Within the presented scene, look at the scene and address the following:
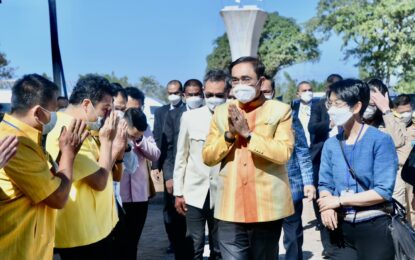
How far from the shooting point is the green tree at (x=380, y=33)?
2681cm

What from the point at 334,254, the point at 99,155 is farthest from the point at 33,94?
the point at 334,254

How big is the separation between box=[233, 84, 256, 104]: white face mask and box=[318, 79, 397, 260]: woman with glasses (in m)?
0.53

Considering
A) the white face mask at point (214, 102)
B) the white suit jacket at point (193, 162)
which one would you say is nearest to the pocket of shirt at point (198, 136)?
the white suit jacket at point (193, 162)

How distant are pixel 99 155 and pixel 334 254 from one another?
5.52ft

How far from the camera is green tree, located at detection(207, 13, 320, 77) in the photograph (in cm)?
5497

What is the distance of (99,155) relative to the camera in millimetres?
3535

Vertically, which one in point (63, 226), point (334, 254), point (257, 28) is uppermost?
point (257, 28)

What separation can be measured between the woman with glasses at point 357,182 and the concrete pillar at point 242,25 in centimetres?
1206

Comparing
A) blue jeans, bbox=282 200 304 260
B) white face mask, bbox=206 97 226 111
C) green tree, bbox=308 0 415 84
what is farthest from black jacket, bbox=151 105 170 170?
green tree, bbox=308 0 415 84

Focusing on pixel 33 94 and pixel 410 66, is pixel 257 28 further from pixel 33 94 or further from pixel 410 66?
pixel 410 66

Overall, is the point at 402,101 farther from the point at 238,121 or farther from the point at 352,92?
the point at 238,121

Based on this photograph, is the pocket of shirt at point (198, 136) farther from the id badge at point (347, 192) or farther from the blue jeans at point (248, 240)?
the id badge at point (347, 192)

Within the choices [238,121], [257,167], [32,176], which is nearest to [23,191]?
[32,176]

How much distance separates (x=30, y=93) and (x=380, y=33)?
27218 mm
